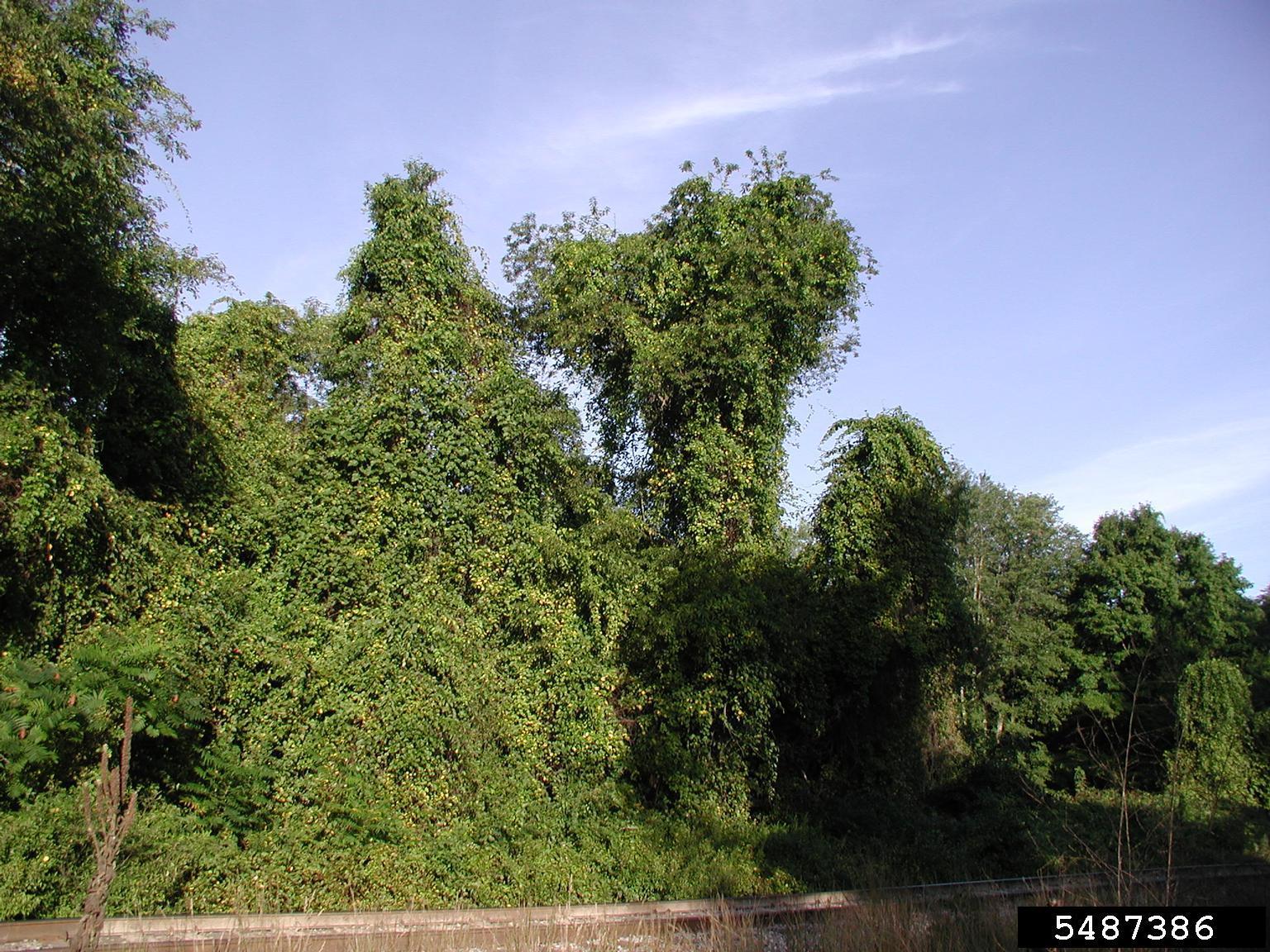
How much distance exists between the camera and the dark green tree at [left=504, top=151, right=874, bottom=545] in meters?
14.6

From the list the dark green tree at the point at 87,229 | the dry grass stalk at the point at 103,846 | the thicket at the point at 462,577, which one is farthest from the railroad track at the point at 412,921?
the dark green tree at the point at 87,229

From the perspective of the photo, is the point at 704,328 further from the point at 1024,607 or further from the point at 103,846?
the point at 1024,607

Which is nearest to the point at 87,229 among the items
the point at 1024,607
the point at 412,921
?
the point at 412,921

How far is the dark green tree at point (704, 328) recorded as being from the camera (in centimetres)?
1455

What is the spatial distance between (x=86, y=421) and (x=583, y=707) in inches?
280

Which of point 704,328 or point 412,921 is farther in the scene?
point 704,328

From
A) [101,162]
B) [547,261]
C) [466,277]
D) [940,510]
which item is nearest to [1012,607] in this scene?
[940,510]

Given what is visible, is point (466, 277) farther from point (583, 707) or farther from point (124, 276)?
point (583, 707)

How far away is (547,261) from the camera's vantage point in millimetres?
16812

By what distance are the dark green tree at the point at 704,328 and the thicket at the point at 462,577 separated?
73 mm

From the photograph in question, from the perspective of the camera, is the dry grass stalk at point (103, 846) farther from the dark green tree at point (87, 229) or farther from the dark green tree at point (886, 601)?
the dark green tree at point (886, 601)

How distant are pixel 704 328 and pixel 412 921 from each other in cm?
1059

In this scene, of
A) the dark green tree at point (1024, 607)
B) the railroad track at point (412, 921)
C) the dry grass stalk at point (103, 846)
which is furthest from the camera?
the dark green tree at point (1024, 607)

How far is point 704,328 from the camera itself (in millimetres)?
14648
